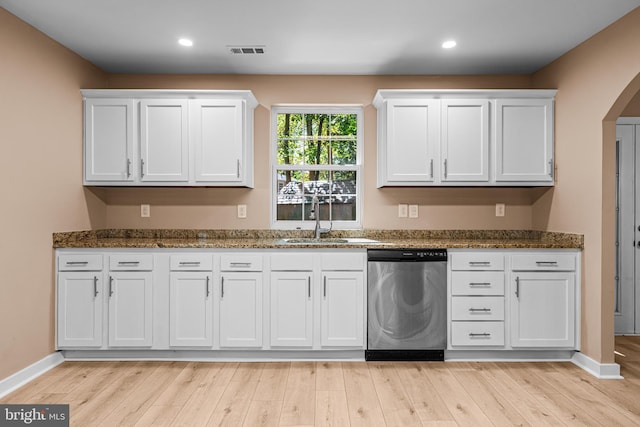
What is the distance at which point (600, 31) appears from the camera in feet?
10.2

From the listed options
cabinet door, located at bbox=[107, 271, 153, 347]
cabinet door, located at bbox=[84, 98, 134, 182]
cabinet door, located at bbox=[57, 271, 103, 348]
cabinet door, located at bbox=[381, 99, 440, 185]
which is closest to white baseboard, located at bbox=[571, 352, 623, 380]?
cabinet door, located at bbox=[381, 99, 440, 185]

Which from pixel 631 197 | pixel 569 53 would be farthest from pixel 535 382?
pixel 569 53

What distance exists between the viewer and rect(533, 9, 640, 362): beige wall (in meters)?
2.94

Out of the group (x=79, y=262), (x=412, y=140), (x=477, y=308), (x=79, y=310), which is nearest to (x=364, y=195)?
(x=412, y=140)

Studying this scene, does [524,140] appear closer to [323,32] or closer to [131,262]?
[323,32]

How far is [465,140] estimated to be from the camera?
367 cm

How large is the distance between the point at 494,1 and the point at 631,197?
8.85ft

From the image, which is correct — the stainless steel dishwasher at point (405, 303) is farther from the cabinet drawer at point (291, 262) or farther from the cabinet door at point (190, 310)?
the cabinet door at point (190, 310)

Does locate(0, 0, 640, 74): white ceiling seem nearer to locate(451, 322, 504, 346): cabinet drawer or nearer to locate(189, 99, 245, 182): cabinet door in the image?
locate(189, 99, 245, 182): cabinet door

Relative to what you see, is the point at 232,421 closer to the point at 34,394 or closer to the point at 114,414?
the point at 114,414

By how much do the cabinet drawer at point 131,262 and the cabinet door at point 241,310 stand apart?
0.60m

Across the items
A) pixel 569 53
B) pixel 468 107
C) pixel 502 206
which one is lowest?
pixel 502 206

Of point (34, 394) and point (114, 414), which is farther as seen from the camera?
point (34, 394)

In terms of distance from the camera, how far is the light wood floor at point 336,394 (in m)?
2.44
